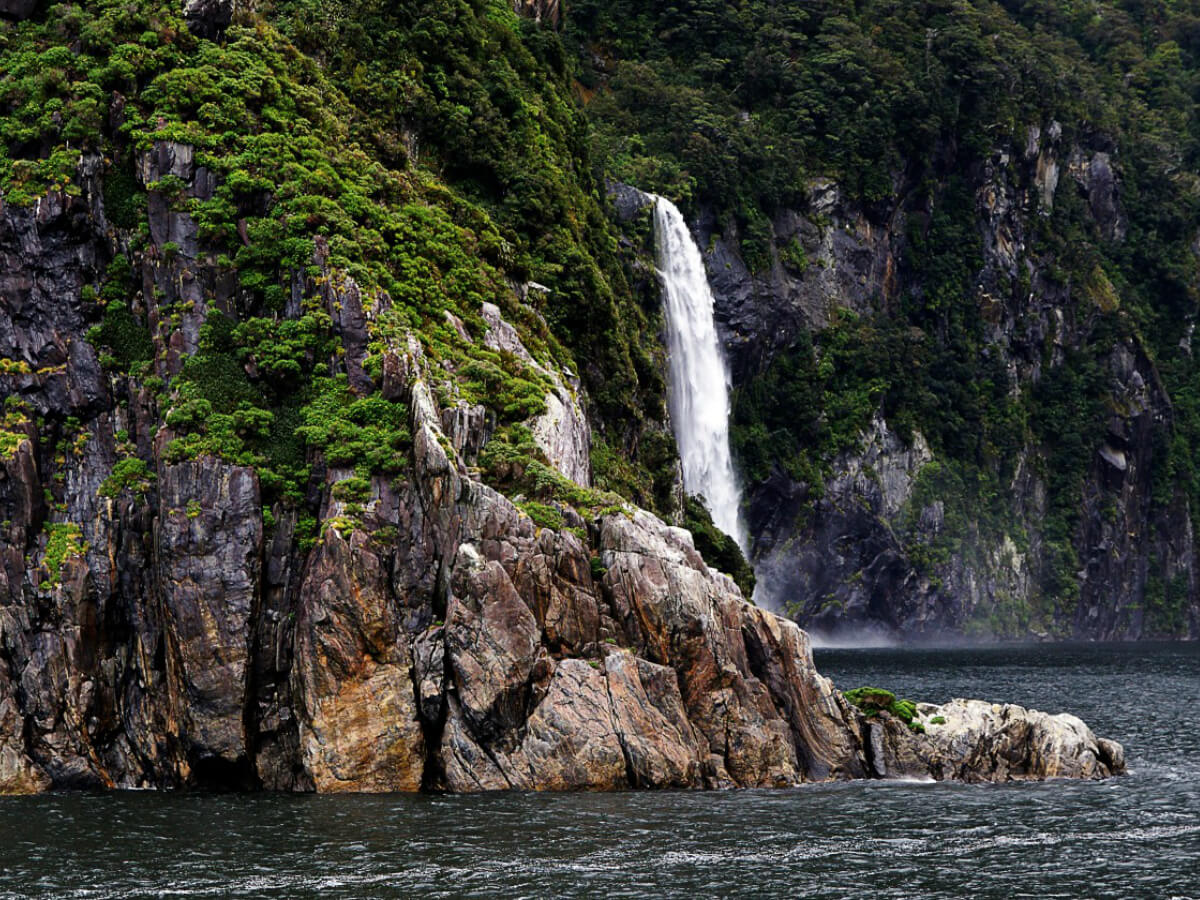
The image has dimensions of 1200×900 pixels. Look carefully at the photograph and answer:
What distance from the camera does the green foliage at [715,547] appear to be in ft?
237

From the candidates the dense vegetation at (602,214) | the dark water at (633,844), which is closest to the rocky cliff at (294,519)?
the dense vegetation at (602,214)

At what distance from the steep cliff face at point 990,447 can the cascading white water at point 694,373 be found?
12.6 meters

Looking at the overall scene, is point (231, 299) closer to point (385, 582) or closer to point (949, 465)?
point (385, 582)

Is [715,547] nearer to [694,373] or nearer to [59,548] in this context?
[694,373]

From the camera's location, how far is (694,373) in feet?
286

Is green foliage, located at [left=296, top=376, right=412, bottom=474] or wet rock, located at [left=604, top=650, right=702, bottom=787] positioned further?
green foliage, located at [left=296, top=376, right=412, bottom=474]

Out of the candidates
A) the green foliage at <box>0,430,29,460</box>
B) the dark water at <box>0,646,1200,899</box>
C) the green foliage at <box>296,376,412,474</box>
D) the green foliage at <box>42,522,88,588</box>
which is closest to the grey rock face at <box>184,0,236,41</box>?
the green foliage at <box>296,376,412,474</box>

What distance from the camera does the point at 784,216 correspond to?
112 m

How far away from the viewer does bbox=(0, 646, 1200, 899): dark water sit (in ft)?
89.8

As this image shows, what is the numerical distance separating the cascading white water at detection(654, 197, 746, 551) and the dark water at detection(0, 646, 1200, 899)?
46.0 m

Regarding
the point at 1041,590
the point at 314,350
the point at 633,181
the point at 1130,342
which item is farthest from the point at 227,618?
the point at 1130,342

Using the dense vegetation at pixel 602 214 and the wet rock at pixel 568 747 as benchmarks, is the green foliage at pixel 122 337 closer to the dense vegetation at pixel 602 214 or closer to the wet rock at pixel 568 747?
the dense vegetation at pixel 602 214

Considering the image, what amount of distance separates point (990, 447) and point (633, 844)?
331ft

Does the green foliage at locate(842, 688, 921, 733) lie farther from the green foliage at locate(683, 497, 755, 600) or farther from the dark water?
the green foliage at locate(683, 497, 755, 600)
